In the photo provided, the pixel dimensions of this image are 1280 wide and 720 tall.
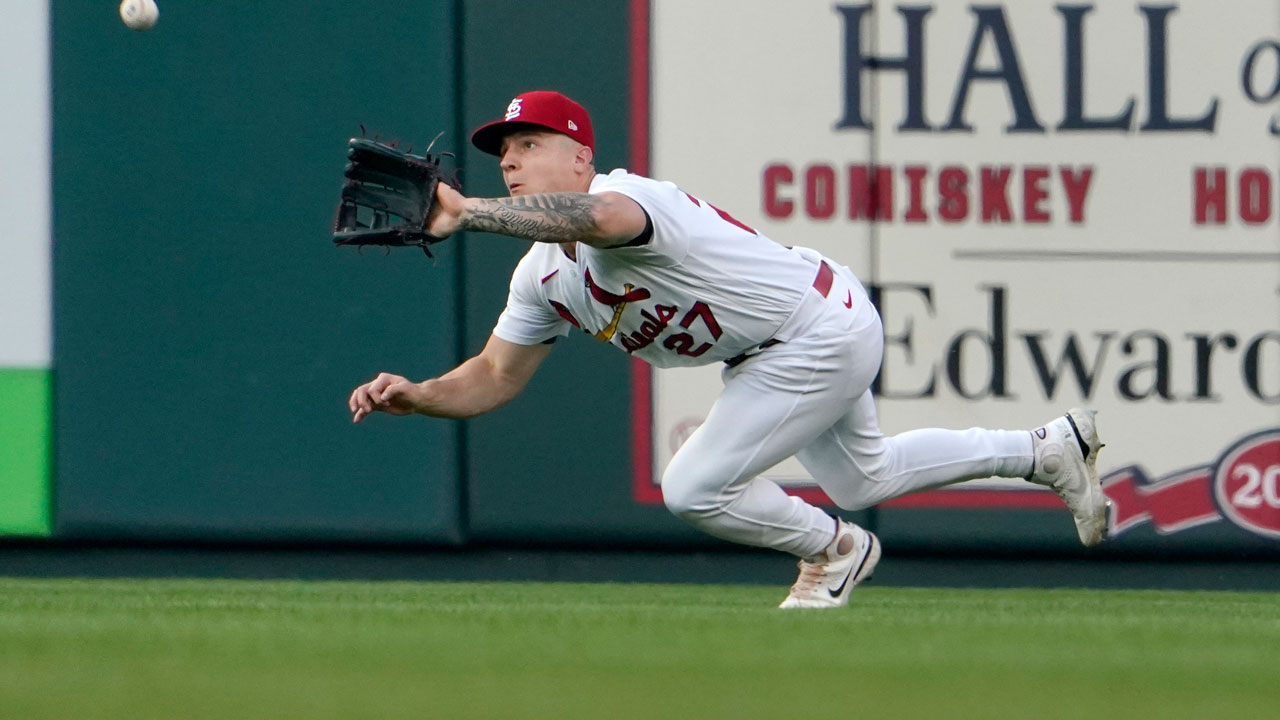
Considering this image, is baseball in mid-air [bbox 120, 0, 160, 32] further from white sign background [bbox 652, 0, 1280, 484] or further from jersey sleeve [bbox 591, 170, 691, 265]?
jersey sleeve [bbox 591, 170, 691, 265]

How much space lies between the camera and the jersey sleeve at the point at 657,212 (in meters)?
4.11

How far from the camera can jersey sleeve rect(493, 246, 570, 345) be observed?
181 inches

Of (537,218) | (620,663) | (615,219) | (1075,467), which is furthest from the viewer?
(1075,467)

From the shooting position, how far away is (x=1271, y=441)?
6285 mm

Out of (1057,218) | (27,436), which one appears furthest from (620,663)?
(27,436)

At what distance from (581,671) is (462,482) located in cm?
354

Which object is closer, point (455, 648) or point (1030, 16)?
point (455, 648)

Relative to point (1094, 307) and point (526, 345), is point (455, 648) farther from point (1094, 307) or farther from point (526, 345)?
point (1094, 307)

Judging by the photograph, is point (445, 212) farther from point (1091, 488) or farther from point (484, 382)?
point (1091, 488)

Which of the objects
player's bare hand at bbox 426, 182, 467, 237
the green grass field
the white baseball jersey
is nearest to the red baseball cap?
the white baseball jersey

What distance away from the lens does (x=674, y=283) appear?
4.31 m

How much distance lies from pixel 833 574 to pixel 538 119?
4.76 ft

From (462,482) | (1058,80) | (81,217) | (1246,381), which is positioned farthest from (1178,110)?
(81,217)

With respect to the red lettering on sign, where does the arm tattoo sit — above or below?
below
